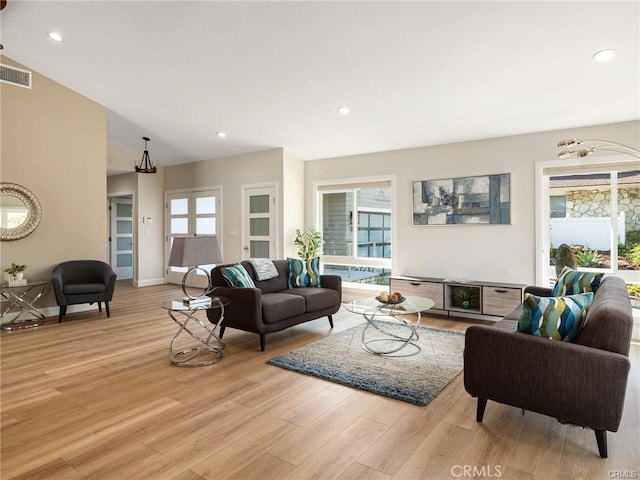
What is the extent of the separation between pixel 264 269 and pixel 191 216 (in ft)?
13.2

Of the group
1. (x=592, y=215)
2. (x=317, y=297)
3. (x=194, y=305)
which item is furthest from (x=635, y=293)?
(x=194, y=305)

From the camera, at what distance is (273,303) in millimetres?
3863

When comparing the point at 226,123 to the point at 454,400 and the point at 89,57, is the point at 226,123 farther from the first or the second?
the point at 454,400

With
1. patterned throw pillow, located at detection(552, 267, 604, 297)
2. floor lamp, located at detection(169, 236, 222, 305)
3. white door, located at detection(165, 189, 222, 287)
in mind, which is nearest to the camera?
patterned throw pillow, located at detection(552, 267, 604, 297)

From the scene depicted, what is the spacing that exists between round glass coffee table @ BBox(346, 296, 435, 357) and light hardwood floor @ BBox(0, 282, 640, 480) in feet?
2.64

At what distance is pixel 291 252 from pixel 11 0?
460 centimetres

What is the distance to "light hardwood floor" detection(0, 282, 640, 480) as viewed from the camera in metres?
1.92

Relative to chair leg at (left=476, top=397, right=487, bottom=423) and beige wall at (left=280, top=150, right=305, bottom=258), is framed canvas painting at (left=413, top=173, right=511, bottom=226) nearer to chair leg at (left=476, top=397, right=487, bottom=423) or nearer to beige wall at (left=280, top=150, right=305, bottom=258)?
beige wall at (left=280, top=150, right=305, bottom=258)

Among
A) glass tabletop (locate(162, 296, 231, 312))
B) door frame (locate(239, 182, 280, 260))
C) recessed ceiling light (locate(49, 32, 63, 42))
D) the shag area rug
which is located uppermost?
recessed ceiling light (locate(49, 32, 63, 42))

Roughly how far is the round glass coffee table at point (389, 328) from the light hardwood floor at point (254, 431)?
2.64ft

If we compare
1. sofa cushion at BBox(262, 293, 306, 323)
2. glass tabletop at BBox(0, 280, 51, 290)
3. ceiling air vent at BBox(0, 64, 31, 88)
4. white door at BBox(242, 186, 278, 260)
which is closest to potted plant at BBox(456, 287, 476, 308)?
sofa cushion at BBox(262, 293, 306, 323)

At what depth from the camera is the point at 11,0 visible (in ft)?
12.2

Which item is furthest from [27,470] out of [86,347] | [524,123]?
[524,123]

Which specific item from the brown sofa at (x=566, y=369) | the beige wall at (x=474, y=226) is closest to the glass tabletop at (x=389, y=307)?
the brown sofa at (x=566, y=369)
